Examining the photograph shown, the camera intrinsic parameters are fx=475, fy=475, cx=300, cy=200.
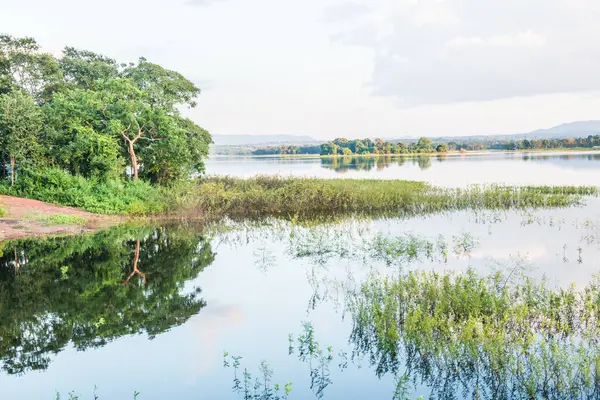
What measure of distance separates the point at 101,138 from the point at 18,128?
3.32m

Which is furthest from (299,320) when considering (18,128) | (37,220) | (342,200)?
(18,128)

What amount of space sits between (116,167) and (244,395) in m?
16.7

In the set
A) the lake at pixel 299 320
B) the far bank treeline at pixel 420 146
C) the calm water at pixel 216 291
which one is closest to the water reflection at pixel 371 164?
the far bank treeline at pixel 420 146

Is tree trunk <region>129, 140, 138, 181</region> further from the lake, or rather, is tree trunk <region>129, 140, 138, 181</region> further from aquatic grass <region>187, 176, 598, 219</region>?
the lake

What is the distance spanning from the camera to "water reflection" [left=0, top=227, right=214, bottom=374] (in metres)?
7.44

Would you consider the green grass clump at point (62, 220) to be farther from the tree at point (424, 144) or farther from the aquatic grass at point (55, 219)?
the tree at point (424, 144)

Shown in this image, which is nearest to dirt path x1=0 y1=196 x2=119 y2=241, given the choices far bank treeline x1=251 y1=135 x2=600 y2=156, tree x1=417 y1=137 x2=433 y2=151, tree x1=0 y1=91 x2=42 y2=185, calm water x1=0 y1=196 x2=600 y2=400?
calm water x1=0 y1=196 x2=600 y2=400

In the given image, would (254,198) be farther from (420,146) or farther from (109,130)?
(420,146)

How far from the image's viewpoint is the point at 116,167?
20.3 meters

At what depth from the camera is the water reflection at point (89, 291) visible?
744 centimetres

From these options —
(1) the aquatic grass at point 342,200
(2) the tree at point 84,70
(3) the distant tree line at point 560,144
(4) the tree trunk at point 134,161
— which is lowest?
(1) the aquatic grass at point 342,200

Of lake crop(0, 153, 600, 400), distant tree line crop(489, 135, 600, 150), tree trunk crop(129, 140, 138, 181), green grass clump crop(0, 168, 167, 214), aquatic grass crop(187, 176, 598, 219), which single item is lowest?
lake crop(0, 153, 600, 400)

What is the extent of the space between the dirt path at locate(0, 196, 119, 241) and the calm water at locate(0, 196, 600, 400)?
41.8 inches

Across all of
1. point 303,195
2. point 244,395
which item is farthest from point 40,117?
Result: point 244,395
